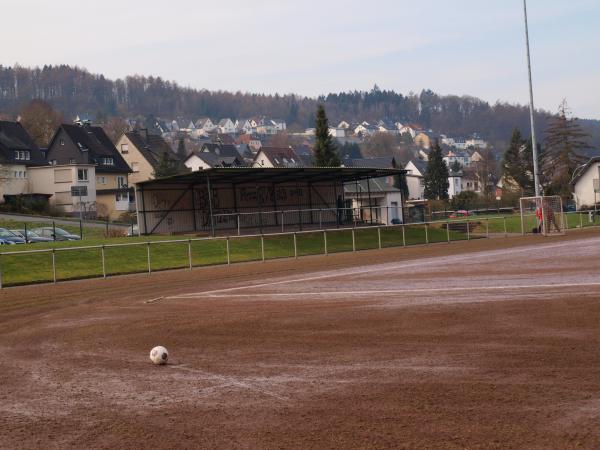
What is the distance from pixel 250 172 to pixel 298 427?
127 feet

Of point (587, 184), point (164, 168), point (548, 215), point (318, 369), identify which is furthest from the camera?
point (164, 168)

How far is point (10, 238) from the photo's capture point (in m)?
47.9

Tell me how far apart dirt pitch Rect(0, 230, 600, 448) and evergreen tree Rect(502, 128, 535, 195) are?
9378 centimetres

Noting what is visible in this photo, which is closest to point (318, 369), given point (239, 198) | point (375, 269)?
point (375, 269)

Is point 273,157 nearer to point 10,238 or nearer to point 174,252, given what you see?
point 10,238

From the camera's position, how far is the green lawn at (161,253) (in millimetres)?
29453

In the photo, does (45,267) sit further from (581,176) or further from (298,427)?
(581,176)

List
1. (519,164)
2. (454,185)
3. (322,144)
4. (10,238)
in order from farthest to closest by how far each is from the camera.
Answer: (454,185) → (519,164) → (322,144) → (10,238)

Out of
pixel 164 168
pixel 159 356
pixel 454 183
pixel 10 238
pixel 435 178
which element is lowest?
pixel 159 356

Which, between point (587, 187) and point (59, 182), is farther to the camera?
point (59, 182)

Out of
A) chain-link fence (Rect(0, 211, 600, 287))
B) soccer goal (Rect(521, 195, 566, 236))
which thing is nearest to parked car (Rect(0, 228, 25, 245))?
chain-link fence (Rect(0, 211, 600, 287))

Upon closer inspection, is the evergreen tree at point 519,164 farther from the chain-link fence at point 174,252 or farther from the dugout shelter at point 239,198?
the chain-link fence at point 174,252

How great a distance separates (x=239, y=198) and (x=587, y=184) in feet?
147

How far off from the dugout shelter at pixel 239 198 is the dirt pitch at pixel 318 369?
93.4 feet
